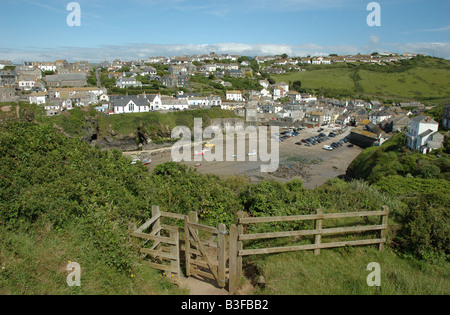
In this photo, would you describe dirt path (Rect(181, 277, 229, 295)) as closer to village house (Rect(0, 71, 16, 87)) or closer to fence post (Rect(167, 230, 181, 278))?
fence post (Rect(167, 230, 181, 278))

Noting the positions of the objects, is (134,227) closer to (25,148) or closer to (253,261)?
(253,261)

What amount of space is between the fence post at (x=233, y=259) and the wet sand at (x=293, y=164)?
20.2 meters

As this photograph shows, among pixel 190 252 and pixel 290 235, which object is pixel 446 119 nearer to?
pixel 290 235

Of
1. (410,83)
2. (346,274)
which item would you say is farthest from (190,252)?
(410,83)

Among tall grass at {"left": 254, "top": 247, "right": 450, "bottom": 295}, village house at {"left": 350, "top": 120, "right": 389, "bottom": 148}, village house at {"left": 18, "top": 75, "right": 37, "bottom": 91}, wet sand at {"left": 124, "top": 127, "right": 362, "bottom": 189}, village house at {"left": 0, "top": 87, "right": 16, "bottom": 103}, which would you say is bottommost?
wet sand at {"left": 124, "top": 127, "right": 362, "bottom": 189}

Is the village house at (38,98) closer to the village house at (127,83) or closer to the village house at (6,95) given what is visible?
the village house at (6,95)

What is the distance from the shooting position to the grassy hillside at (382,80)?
9514 centimetres

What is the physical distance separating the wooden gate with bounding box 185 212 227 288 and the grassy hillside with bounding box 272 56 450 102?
101952 mm

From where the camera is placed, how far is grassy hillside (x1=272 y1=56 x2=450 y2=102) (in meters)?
95.1

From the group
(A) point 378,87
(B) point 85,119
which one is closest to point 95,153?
(B) point 85,119

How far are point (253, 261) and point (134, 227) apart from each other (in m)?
2.33

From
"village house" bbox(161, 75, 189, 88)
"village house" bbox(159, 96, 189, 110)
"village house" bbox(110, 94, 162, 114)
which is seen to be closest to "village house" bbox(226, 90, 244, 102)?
"village house" bbox(161, 75, 189, 88)

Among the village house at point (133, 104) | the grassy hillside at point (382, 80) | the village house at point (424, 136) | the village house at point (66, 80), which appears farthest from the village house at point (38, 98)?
the grassy hillside at point (382, 80)

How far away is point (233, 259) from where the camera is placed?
4.77 meters
